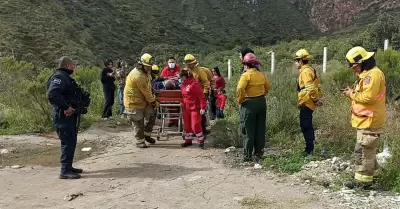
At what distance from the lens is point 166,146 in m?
9.99

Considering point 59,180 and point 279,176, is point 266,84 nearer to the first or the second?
point 279,176

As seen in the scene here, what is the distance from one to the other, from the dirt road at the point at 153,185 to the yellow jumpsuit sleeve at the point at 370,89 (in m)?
1.43

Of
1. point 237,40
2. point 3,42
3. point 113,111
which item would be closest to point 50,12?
point 3,42

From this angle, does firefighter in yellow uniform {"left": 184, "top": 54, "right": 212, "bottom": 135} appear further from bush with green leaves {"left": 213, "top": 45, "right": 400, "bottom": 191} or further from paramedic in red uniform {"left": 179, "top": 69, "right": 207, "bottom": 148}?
paramedic in red uniform {"left": 179, "top": 69, "right": 207, "bottom": 148}

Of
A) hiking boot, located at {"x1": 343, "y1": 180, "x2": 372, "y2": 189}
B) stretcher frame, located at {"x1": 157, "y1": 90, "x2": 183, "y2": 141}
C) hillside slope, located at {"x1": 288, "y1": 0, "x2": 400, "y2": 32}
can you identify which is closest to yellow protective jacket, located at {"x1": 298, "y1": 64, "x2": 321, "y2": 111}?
hiking boot, located at {"x1": 343, "y1": 180, "x2": 372, "y2": 189}

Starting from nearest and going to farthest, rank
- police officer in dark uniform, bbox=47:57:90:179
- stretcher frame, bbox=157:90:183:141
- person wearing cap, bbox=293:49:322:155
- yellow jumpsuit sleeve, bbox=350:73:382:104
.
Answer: yellow jumpsuit sleeve, bbox=350:73:382:104
police officer in dark uniform, bbox=47:57:90:179
person wearing cap, bbox=293:49:322:155
stretcher frame, bbox=157:90:183:141

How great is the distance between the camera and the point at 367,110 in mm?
6375

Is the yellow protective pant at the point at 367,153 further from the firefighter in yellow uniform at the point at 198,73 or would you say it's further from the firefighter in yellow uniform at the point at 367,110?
the firefighter in yellow uniform at the point at 198,73

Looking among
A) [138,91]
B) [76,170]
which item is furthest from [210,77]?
[76,170]

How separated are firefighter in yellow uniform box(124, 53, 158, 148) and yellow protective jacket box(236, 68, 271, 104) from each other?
221 cm

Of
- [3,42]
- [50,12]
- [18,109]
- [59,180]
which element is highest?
[50,12]

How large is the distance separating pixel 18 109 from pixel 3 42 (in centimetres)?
1763

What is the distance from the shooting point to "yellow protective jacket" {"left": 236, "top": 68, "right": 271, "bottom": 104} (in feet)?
26.5

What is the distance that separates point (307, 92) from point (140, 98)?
11.3ft
